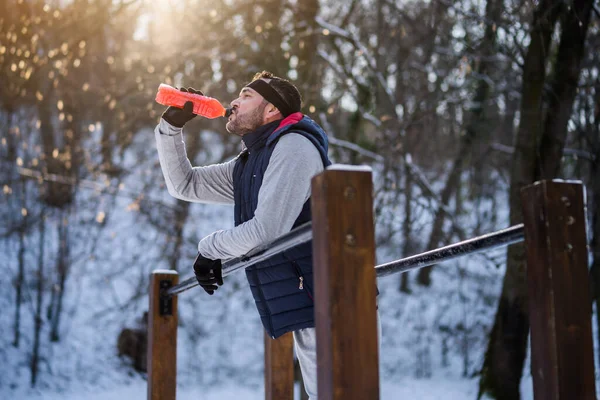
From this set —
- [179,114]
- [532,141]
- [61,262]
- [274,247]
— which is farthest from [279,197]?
[61,262]

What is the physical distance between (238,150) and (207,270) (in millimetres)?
6496

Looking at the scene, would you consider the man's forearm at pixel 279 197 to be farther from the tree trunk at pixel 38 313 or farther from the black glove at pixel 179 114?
the tree trunk at pixel 38 313

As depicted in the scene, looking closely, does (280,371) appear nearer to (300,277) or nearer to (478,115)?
(300,277)

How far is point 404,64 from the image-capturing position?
9.12 m

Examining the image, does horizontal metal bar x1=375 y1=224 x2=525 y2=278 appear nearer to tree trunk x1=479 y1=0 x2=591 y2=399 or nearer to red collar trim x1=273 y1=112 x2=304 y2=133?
red collar trim x1=273 y1=112 x2=304 y2=133

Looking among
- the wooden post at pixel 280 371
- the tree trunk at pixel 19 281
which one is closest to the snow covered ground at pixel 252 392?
the tree trunk at pixel 19 281

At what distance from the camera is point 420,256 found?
6.36 ft

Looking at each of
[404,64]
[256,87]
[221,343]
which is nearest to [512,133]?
[404,64]

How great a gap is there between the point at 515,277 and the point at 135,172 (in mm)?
5110

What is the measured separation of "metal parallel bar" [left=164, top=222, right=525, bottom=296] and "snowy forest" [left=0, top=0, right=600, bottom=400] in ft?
11.0

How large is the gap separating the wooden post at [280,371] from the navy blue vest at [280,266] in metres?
1.19

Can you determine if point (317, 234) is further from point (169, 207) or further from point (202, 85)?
point (169, 207)

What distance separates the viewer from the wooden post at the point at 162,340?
10.8ft

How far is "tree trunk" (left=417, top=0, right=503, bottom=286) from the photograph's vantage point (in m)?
5.81
